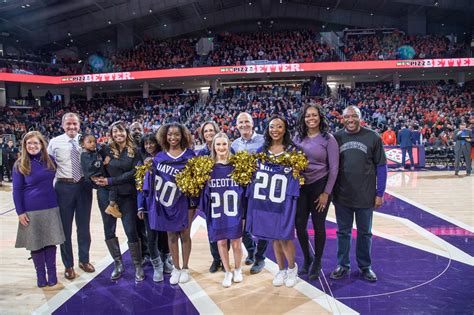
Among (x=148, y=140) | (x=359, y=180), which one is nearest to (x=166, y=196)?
(x=148, y=140)

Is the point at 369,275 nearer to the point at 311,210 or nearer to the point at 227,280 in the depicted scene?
the point at 311,210

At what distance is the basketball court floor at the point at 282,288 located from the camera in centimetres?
298

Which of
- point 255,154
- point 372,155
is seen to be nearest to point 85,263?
point 255,154

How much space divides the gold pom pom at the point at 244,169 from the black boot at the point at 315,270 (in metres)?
1.06

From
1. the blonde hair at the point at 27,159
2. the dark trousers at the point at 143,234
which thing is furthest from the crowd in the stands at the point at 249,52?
the blonde hair at the point at 27,159

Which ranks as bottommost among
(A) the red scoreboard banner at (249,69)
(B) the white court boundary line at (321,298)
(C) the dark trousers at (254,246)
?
(B) the white court boundary line at (321,298)

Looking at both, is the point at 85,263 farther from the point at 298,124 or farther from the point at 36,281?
the point at 298,124

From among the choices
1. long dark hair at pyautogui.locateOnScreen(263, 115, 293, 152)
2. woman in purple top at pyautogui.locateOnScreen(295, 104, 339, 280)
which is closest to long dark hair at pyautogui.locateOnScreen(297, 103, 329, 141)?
woman in purple top at pyautogui.locateOnScreen(295, 104, 339, 280)

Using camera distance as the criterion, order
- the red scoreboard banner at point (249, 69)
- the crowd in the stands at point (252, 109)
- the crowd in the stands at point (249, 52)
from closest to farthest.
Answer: the crowd in the stands at point (252, 109) → the red scoreboard banner at point (249, 69) → the crowd in the stands at point (249, 52)

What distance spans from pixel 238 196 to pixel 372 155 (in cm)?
132

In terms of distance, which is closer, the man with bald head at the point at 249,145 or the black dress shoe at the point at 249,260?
the man with bald head at the point at 249,145

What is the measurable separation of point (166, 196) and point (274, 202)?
102cm

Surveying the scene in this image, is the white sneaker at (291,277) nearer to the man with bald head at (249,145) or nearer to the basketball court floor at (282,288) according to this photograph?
the basketball court floor at (282,288)

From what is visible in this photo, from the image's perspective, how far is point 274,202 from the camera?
324cm
